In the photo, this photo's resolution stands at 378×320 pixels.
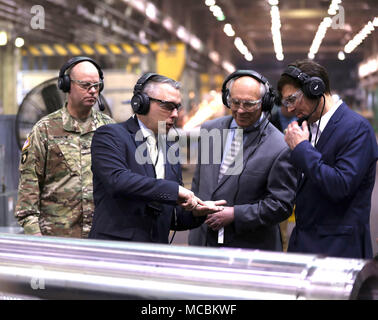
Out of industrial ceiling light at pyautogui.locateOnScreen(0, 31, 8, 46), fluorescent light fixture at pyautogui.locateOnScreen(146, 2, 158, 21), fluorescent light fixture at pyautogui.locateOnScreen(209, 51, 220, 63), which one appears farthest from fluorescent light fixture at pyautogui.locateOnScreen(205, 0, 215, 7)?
industrial ceiling light at pyautogui.locateOnScreen(0, 31, 8, 46)

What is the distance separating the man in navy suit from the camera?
181 cm

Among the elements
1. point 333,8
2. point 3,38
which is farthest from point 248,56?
point 3,38

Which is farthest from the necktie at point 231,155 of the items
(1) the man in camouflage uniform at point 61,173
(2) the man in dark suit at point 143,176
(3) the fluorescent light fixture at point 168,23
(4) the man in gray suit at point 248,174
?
(3) the fluorescent light fixture at point 168,23

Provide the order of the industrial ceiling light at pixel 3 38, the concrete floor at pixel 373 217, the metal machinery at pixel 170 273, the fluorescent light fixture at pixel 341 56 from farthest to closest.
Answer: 1. the industrial ceiling light at pixel 3 38
2. the fluorescent light fixture at pixel 341 56
3. the concrete floor at pixel 373 217
4. the metal machinery at pixel 170 273

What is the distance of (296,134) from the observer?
1863 millimetres

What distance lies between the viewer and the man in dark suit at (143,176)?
1854 mm

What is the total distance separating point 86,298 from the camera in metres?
0.77

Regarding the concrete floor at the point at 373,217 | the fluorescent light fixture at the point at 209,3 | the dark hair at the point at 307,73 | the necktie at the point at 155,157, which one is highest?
the fluorescent light fixture at the point at 209,3

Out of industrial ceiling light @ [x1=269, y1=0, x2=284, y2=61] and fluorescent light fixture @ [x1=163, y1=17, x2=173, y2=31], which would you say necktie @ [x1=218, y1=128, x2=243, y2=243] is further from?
fluorescent light fixture @ [x1=163, y1=17, x2=173, y2=31]

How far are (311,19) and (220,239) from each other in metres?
2.06

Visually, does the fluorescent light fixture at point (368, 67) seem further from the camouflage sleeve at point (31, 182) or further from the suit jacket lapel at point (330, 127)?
the camouflage sleeve at point (31, 182)

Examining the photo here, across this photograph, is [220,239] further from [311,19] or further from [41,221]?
[311,19]

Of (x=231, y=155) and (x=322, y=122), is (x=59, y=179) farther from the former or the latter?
(x=322, y=122)

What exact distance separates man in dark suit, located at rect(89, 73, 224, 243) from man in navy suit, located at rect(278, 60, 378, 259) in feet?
1.22
